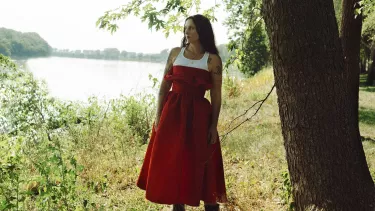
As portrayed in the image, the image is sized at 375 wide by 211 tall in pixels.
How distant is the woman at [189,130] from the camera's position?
2.95 meters

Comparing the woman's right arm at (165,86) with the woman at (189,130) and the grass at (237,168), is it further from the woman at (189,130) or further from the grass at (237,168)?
the grass at (237,168)

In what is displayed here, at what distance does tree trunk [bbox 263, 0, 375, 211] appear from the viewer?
7.08ft

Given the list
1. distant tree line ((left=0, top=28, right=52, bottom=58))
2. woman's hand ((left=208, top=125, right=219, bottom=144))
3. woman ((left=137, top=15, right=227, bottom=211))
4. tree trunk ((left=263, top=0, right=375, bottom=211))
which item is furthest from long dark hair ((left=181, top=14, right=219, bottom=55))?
distant tree line ((left=0, top=28, right=52, bottom=58))

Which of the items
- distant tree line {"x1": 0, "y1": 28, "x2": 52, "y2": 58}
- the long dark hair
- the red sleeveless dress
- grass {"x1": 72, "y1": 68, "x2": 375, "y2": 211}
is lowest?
grass {"x1": 72, "y1": 68, "x2": 375, "y2": 211}

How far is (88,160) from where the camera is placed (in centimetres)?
500

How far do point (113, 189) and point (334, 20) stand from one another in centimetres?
321

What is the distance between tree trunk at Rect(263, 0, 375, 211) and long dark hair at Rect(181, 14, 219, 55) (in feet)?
2.70

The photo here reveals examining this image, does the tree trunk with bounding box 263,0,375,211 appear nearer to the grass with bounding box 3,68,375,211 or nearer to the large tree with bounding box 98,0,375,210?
the large tree with bounding box 98,0,375,210

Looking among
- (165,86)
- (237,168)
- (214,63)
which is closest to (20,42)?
(237,168)

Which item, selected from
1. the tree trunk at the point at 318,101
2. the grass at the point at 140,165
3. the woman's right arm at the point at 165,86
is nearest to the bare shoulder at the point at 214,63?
the woman's right arm at the point at 165,86

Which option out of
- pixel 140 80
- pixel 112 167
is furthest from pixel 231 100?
pixel 112 167

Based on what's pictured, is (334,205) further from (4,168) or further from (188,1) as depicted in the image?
(188,1)

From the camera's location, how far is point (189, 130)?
119 inches

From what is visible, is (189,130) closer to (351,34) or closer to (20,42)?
(351,34)
